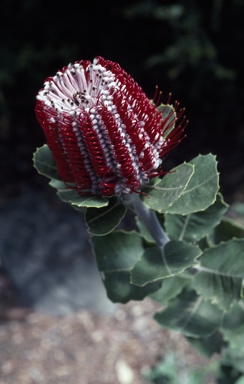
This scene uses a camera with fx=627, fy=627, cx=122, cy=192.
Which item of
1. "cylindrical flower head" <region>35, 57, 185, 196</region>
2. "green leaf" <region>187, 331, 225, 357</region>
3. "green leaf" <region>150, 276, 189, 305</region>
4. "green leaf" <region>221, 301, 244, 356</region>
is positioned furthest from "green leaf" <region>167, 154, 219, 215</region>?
"green leaf" <region>187, 331, 225, 357</region>

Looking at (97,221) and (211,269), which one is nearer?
(97,221)

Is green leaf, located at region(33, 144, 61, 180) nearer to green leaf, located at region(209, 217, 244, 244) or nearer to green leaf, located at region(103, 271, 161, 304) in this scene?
green leaf, located at region(103, 271, 161, 304)

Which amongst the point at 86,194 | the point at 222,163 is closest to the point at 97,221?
the point at 86,194

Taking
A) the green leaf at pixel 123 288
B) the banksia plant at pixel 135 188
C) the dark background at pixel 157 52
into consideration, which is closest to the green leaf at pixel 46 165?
the banksia plant at pixel 135 188

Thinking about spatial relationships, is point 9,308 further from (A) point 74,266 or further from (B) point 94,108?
(B) point 94,108

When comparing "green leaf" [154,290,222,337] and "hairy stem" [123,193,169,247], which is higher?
"hairy stem" [123,193,169,247]

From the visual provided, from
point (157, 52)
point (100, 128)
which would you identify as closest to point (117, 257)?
point (100, 128)
